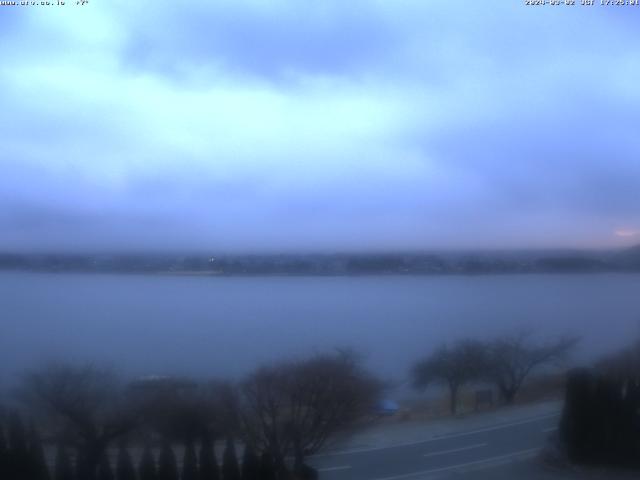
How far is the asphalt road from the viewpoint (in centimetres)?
409

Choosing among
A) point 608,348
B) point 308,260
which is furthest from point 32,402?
point 608,348

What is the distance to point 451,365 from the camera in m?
4.25

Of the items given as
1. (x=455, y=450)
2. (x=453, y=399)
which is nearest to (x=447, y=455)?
(x=455, y=450)

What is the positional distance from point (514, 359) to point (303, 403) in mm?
1222

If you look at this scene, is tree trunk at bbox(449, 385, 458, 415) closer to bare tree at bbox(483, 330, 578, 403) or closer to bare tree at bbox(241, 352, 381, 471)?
bare tree at bbox(483, 330, 578, 403)

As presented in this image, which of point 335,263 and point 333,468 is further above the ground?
point 335,263

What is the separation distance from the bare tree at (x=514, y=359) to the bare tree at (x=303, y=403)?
703 mm

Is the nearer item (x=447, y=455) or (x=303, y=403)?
(x=303, y=403)

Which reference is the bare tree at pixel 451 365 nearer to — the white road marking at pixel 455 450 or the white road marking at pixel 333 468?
the white road marking at pixel 455 450

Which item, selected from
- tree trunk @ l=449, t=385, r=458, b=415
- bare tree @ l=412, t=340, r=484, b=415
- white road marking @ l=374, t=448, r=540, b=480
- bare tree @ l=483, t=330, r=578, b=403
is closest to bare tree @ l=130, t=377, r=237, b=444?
white road marking @ l=374, t=448, r=540, b=480

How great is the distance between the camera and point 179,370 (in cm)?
405

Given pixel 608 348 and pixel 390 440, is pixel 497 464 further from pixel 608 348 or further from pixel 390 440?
pixel 608 348

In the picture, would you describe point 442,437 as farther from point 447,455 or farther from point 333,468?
point 333,468

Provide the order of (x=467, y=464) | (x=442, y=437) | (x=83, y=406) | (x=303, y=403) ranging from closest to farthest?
(x=83, y=406), (x=303, y=403), (x=442, y=437), (x=467, y=464)
